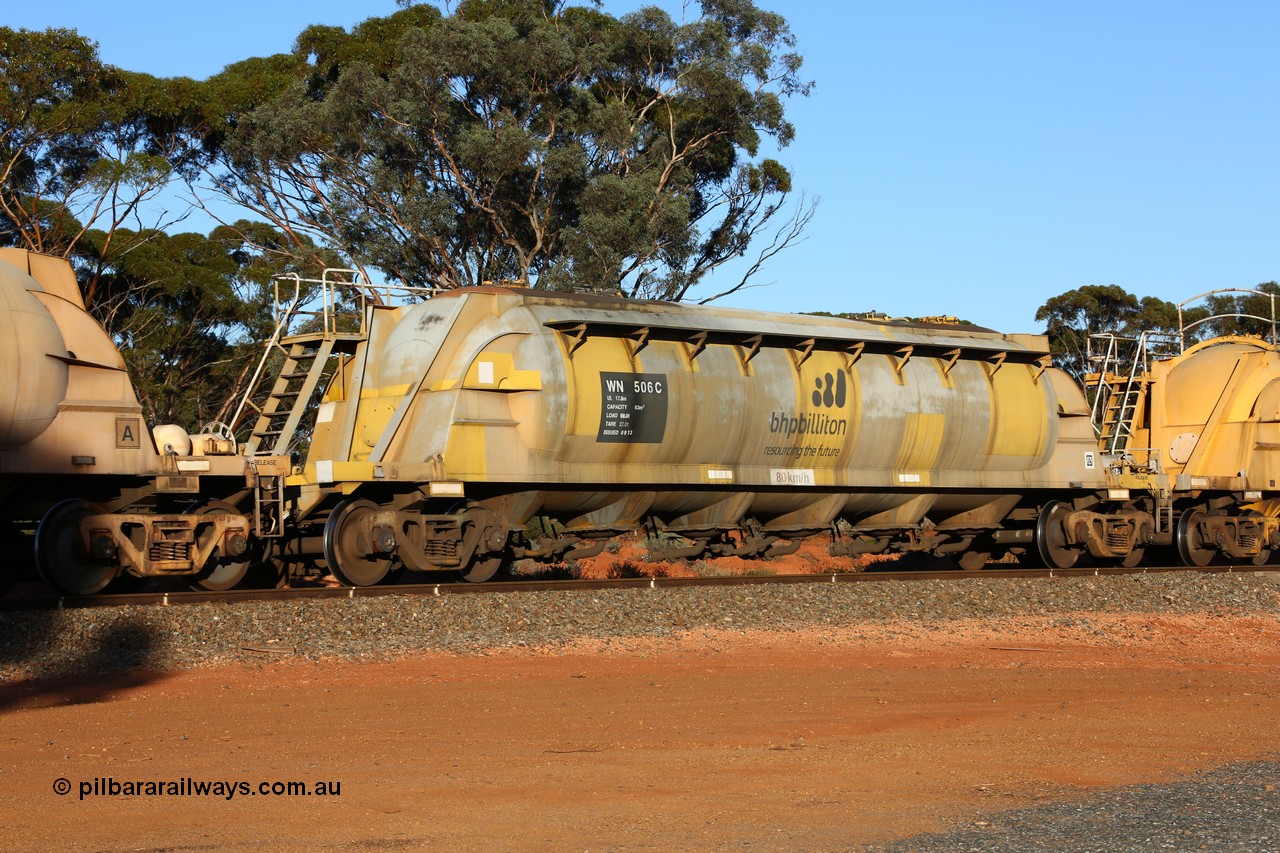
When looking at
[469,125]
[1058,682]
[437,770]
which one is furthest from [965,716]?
[469,125]

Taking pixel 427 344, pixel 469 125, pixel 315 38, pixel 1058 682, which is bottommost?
pixel 1058 682

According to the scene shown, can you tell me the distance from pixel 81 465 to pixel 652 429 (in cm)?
662

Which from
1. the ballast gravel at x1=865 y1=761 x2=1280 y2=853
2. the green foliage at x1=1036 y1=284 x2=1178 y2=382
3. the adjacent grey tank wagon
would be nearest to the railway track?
the adjacent grey tank wagon

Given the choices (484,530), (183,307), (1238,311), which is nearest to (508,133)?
(183,307)

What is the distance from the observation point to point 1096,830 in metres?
6.66

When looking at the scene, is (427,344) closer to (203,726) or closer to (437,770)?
(203,726)

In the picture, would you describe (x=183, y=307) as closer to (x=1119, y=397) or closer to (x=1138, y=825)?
(x=1119, y=397)

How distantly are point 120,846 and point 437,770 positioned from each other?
211 centimetres

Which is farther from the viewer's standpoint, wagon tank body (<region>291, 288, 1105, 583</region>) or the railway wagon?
wagon tank body (<region>291, 288, 1105, 583</region>)

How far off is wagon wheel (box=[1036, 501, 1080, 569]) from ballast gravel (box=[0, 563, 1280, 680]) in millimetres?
2619

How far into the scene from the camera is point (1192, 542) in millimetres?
22938

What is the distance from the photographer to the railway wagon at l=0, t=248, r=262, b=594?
13.7 metres

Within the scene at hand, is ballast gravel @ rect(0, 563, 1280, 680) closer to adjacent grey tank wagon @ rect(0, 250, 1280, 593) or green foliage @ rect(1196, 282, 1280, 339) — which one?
adjacent grey tank wagon @ rect(0, 250, 1280, 593)

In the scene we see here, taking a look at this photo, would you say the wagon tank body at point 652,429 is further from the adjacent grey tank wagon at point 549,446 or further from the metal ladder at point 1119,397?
the metal ladder at point 1119,397
